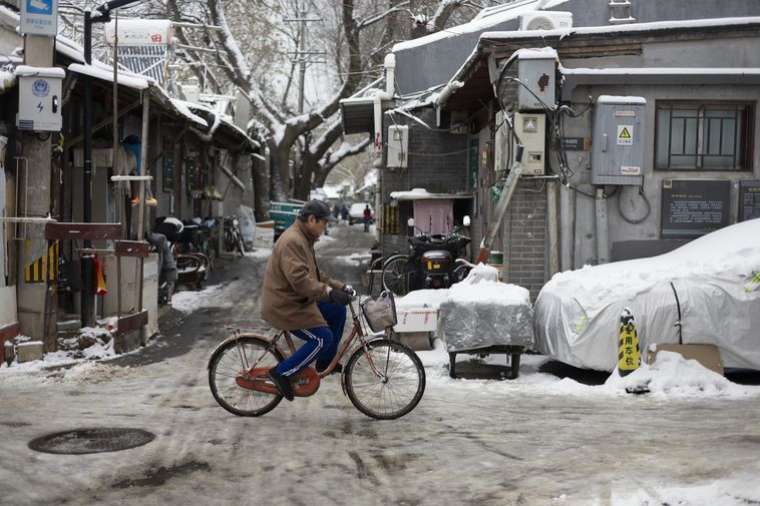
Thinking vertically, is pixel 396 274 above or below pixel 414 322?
above

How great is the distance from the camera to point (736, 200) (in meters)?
10.7

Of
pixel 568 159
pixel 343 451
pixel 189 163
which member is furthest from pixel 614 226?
pixel 189 163

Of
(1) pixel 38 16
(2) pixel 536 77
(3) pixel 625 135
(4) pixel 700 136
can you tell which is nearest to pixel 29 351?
(1) pixel 38 16

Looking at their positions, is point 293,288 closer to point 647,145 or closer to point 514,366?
point 514,366

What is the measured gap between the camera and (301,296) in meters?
6.93

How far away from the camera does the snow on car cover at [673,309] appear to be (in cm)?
867

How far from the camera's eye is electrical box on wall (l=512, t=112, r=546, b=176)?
34.1ft

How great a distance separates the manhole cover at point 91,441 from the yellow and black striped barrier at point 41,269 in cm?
372

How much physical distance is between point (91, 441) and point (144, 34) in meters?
12.3

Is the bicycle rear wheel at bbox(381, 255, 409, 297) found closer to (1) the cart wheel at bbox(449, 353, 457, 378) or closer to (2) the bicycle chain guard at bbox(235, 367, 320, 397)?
(1) the cart wheel at bbox(449, 353, 457, 378)

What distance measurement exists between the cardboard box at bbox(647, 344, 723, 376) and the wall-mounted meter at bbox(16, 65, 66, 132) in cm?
704

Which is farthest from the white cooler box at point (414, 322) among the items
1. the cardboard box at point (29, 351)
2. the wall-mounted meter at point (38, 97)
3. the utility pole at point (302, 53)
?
the utility pole at point (302, 53)

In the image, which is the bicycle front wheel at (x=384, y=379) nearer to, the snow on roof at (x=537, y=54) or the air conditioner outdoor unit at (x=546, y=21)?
the snow on roof at (x=537, y=54)

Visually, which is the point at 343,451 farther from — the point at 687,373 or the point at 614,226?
the point at 614,226
